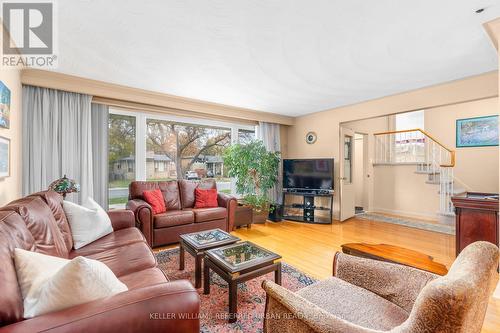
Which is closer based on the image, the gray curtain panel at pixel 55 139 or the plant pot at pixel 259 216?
the gray curtain panel at pixel 55 139

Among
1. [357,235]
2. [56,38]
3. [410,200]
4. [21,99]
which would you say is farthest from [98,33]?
[410,200]

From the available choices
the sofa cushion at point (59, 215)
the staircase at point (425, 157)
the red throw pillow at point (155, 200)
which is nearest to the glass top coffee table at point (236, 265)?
the sofa cushion at point (59, 215)

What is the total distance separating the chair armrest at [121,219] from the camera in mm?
2531

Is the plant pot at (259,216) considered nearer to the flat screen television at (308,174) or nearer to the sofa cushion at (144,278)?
the flat screen television at (308,174)

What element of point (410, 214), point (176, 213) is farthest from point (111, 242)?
point (410, 214)

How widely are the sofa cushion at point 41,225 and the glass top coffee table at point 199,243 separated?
37.9 inches

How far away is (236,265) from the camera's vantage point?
1762 mm

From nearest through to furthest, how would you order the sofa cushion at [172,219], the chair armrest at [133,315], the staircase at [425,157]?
the chair armrest at [133,315] → the sofa cushion at [172,219] → the staircase at [425,157]

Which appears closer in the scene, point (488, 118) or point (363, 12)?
point (363, 12)

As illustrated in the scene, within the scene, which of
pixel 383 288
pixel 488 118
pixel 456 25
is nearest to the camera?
pixel 383 288

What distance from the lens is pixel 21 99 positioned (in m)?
2.86

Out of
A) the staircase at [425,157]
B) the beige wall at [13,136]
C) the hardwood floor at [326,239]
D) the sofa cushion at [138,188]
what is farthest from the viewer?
the staircase at [425,157]

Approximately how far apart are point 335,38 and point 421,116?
15.2 ft

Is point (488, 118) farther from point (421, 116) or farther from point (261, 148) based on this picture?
point (261, 148)
